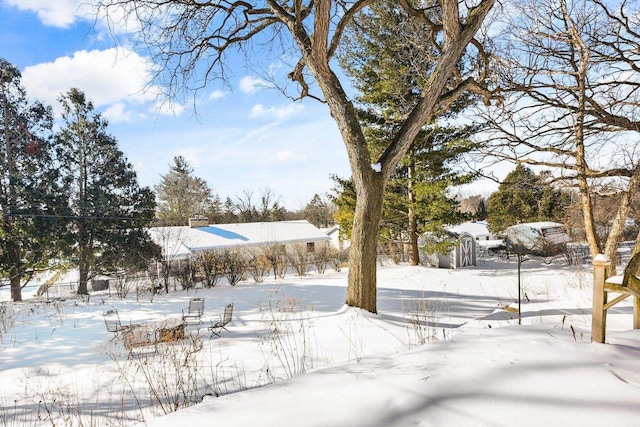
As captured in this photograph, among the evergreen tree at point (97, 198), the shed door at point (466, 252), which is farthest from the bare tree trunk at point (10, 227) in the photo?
the shed door at point (466, 252)

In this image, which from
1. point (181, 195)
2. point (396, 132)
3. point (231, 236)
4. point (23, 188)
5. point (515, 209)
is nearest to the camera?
point (396, 132)

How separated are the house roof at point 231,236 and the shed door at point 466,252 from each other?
11848mm

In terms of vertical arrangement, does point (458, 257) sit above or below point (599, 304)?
below

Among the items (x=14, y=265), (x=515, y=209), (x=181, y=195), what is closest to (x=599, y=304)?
(x=14, y=265)

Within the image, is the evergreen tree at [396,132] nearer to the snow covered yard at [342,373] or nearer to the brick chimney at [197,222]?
the snow covered yard at [342,373]

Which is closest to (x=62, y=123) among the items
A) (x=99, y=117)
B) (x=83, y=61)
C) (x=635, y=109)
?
(x=99, y=117)

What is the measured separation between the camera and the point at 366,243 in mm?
5953

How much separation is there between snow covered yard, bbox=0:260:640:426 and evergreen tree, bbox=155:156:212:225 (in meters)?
25.4

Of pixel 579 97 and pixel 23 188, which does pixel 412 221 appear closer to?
pixel 579 97

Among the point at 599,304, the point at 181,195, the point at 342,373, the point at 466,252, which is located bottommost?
the point at 342,373

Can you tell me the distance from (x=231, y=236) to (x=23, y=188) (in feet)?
39.9

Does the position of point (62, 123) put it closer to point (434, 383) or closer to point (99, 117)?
point (99, 117)

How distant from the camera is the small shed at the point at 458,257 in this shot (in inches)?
618

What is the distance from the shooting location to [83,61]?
7.14 meters
